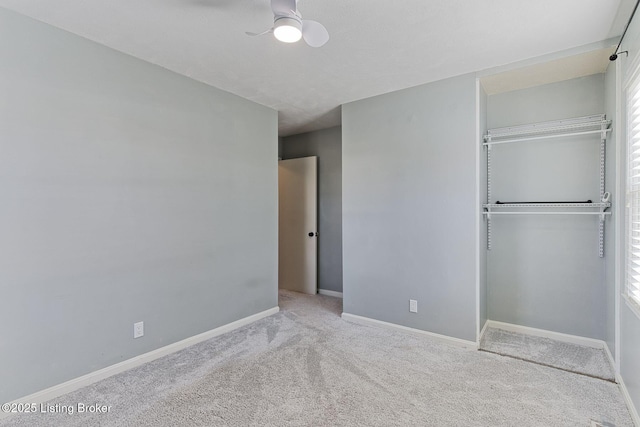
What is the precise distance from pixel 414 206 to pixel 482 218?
65cm

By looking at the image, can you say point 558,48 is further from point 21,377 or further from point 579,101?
point 21,377

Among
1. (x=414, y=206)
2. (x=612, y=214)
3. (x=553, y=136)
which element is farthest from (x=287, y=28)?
(x=612, y=214)

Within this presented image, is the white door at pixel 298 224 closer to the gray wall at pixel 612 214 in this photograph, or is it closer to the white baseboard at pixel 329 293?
the white baseboard at pixel 329 293

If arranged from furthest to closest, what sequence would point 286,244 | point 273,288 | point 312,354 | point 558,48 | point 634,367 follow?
1. point 286,244
2. point 273,288
3. point 312,354
4. point 558,48
5. point 634,367

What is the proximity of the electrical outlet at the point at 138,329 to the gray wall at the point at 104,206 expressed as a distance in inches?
1.9

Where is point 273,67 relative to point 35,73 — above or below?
above

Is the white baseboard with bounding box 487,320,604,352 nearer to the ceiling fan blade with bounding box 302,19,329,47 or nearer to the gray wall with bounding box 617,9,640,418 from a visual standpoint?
the gray wall with bounding box 617,9,640,418

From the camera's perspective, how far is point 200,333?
301 centimetres

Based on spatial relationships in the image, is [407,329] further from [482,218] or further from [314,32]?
[314,32]

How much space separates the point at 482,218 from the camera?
3.11 meters

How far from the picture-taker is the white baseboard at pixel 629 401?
1.79 metres

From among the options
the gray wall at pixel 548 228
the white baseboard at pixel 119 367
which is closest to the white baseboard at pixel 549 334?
the gray wall at pixel 548 228

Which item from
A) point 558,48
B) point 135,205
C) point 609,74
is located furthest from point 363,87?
point 135,205

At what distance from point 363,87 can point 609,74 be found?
6.49ft
